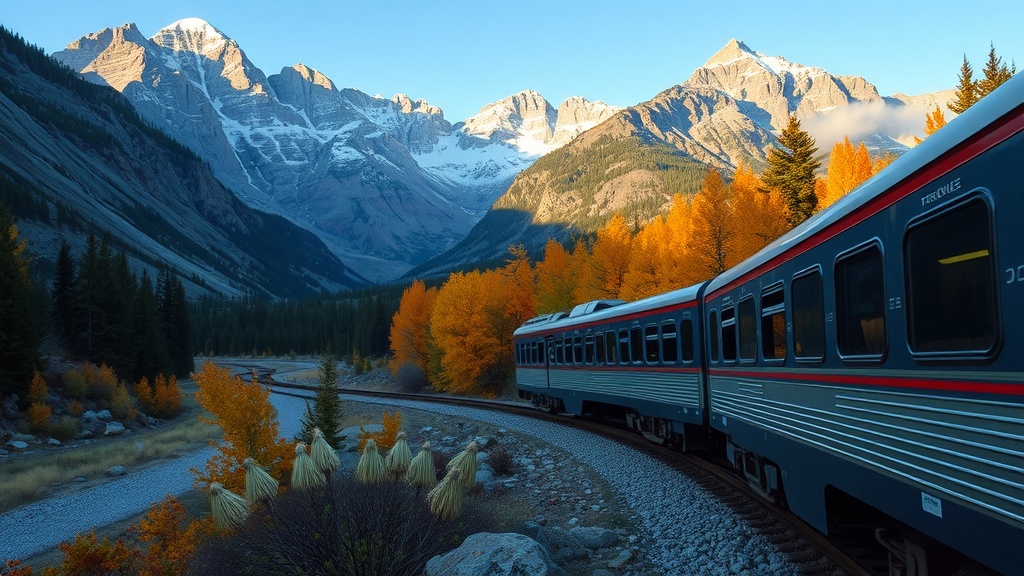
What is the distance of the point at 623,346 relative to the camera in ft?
54.0

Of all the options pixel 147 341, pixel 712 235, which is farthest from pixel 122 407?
pixel 712 235

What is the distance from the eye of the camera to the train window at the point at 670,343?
1334 cm

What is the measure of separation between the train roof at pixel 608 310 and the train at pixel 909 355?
4.10 m

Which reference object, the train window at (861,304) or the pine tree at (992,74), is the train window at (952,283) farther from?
the pine tree at (992,74)

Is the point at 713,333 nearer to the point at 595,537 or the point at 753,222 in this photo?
the point at 595,537

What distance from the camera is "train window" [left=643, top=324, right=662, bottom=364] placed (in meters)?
14.4

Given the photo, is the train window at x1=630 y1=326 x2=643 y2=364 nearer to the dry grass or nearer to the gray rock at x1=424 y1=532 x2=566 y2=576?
the gray rock at x1=424 y1=532 x2=566 y2=576

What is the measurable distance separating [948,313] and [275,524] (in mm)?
5706

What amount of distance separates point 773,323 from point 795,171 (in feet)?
141

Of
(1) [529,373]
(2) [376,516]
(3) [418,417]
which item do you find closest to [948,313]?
(2) [376,516]

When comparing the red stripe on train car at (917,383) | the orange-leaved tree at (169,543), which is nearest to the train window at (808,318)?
the red stripe on train car at (917,383)

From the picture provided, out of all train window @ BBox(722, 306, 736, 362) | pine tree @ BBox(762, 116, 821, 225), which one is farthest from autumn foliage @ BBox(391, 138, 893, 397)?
train window @ BBox(722, 306, 736, 362)

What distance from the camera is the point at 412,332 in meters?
62.2

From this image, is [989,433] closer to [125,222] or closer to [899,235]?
[899,235]
